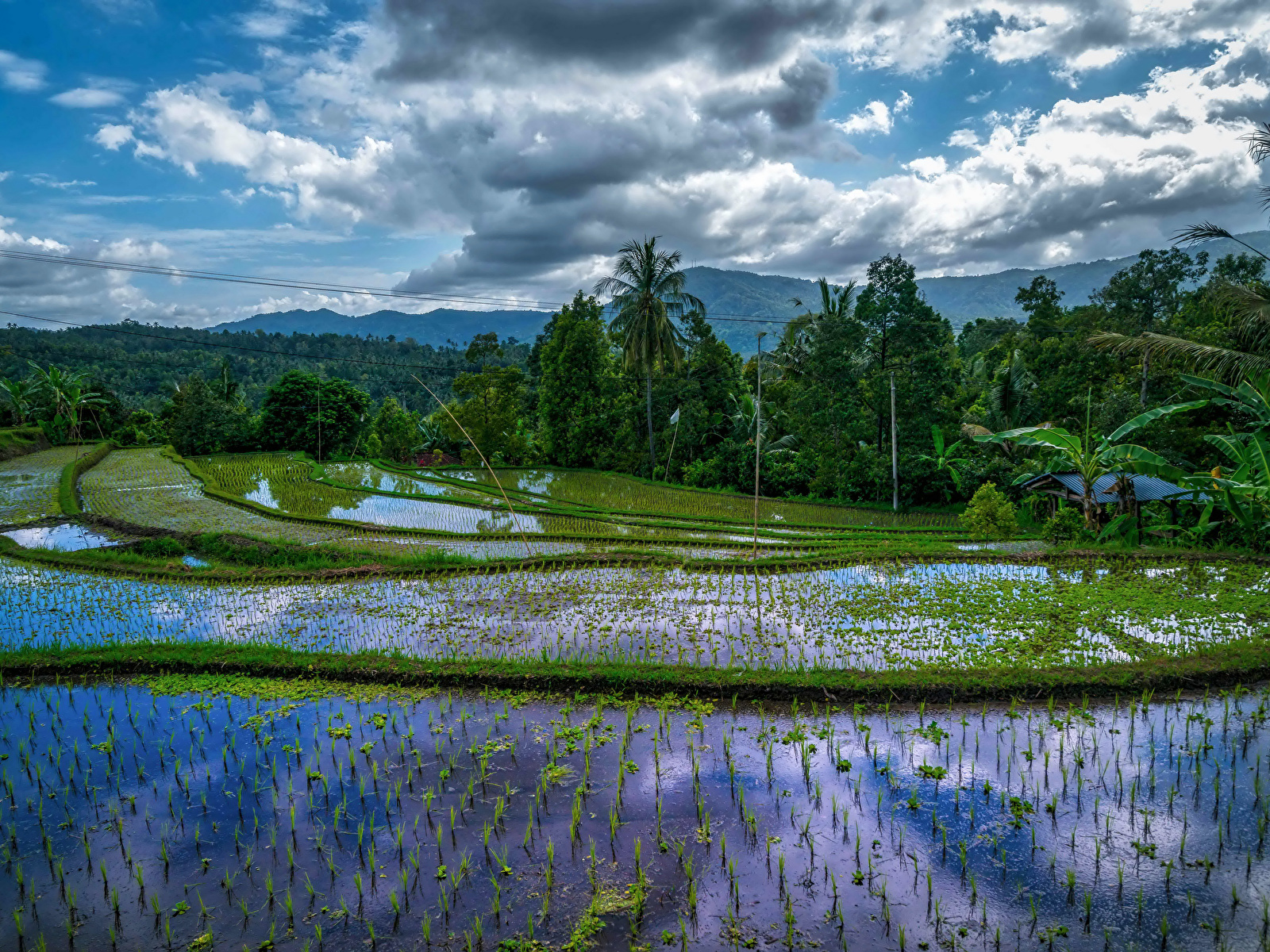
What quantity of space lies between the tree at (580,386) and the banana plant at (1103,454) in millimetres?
16875

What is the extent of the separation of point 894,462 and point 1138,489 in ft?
19.6

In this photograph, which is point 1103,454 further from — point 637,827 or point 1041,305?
point 1041,305

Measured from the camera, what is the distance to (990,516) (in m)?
15.5

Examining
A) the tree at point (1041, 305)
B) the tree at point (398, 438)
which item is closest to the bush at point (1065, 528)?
the tree at point (1041, 305)

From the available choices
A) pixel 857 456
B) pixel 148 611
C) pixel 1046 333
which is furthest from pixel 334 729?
pixel 1046 333

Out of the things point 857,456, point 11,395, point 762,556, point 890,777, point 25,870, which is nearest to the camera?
point 25,870

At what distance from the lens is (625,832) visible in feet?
16.6

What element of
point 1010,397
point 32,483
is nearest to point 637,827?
point 1010,397

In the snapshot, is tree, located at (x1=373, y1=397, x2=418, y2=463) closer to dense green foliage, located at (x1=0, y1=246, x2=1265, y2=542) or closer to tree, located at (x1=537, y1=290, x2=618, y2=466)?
dense green foliage, located at (x1=0, y1=246, x2=1265, y2=542)

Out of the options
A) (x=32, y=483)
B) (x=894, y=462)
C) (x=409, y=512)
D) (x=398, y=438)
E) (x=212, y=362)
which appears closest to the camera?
(x=409, y=512)

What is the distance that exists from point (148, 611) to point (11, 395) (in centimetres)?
3150

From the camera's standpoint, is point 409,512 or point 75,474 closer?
point 409,512

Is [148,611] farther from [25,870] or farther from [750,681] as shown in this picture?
A: [750,681]

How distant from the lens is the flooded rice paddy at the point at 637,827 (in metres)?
4.22
